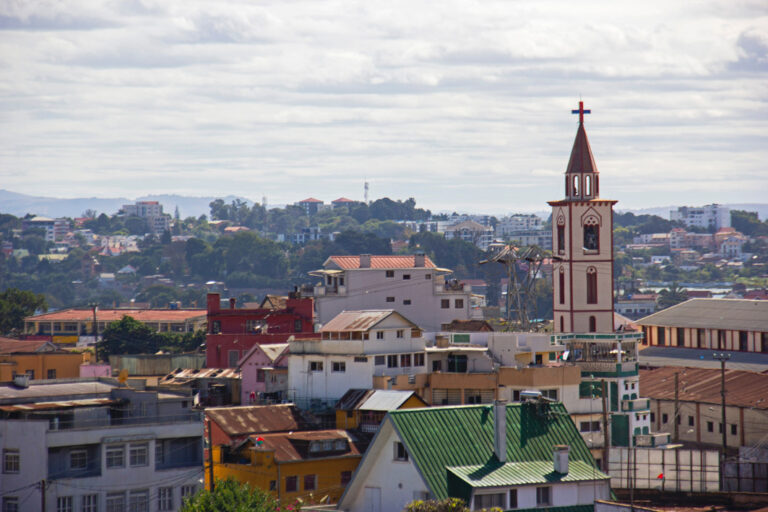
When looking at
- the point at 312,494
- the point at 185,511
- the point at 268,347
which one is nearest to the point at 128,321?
the point at 268,347

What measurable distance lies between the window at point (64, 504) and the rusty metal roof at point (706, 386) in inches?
1603

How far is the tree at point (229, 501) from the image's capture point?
48625mm

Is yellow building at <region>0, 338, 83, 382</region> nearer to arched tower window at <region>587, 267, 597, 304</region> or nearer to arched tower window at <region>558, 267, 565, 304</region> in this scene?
arched tower window at <region>558, 267, 565, 304</region>

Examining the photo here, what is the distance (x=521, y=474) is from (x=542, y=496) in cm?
95

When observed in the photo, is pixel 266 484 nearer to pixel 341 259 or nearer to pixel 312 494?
pixel 312 494

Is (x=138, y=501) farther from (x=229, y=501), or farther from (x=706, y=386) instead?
(x=706, y=386)

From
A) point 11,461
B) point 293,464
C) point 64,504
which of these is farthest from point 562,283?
point 11,461

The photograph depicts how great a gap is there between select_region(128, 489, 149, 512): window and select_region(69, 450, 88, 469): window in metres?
1.89

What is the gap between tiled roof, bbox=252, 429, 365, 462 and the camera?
60250 millimetres

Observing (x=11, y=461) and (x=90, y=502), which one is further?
(x=90, y=502)

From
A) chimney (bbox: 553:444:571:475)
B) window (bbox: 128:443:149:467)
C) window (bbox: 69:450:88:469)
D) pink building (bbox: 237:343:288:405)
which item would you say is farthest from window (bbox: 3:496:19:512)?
pink building (bbox: 237:343:288:405)

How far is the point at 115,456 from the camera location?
54.8 m

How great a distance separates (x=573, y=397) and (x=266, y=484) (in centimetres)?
1824

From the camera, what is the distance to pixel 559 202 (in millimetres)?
88438
